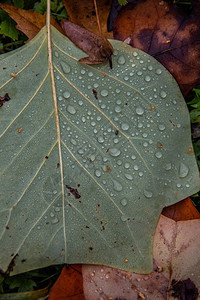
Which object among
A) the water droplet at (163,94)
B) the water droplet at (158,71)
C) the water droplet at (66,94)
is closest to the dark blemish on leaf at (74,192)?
the water droplet at (66,94)

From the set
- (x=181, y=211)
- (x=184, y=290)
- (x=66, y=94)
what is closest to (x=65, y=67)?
(x=66, y=94)

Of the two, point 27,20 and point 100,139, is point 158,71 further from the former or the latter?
point 27,20

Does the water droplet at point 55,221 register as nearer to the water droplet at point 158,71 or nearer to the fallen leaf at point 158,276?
the fallen leaf at point 158,276

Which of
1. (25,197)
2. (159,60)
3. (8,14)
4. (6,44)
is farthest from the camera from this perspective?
(6,44)

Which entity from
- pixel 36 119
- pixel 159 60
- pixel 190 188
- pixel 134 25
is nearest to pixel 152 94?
pixel 159 60

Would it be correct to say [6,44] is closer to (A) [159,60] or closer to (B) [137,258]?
(A) [159,60]
